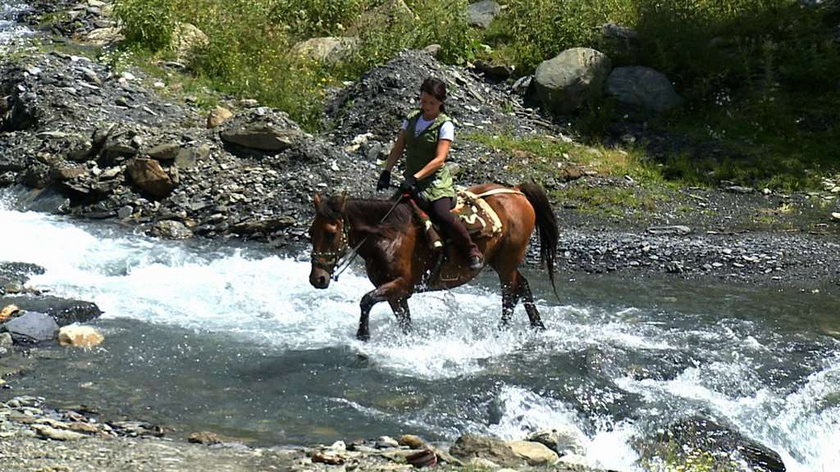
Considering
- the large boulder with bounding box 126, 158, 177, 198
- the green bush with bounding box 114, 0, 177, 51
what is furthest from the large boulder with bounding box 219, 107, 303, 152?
the green bush with bounding box 114, 0, 177, 51

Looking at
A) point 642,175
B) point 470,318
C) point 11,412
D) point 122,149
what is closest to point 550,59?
point 642,175

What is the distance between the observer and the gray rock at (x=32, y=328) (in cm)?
1014

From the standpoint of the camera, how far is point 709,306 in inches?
505

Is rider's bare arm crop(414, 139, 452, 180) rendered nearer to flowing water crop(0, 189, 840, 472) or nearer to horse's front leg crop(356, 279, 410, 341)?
horse's front leg crop(356, 279, 410, 341)

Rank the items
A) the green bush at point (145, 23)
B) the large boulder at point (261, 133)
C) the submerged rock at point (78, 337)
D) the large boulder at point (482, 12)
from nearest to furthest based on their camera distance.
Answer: the submerged rock at point (78, 337) < the large boulder at point (261, 133) < the green bush at point (145, 23) < the large boulder at point (482, 12)

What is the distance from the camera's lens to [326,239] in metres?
9.63

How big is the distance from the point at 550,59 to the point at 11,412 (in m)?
15.6

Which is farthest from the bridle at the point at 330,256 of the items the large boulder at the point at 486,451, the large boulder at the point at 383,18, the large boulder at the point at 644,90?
the large boulder at the point at 383,18

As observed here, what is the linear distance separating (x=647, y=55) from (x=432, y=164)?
12694 mm

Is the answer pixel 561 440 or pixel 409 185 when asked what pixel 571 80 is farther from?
pixel 561 440

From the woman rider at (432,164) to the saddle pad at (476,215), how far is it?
0.54ft

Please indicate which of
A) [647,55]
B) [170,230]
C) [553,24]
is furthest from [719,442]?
[553,24]

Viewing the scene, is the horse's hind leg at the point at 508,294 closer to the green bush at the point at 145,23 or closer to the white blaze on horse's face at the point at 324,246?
the white blaze on horse's face at the point at 324,246

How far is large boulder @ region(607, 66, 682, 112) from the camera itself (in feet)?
67.3
